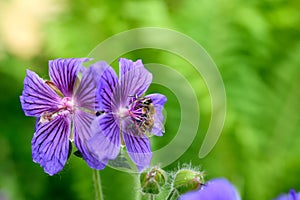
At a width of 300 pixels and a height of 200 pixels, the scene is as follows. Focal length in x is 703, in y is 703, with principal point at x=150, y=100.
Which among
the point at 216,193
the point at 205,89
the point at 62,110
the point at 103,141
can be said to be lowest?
the point at 216,193

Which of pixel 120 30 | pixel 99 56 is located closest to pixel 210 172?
pixel 120 30

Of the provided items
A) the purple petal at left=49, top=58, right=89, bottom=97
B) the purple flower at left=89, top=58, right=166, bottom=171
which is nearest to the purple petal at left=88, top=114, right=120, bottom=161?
the purple flower at left=89, top=58, right=166, bottom=171

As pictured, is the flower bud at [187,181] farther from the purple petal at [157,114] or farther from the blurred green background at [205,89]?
the blurred green background at [205,89]

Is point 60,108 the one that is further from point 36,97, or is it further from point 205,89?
point 205,89

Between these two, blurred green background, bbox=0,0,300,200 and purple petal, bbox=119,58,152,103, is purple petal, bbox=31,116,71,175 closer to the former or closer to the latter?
purple petal, bbox=119,58,152,103

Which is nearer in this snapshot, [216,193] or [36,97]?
[216,193]

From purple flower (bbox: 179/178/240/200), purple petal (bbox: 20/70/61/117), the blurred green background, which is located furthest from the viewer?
the blurred green background

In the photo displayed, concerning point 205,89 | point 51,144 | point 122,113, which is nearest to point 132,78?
point 122,113
